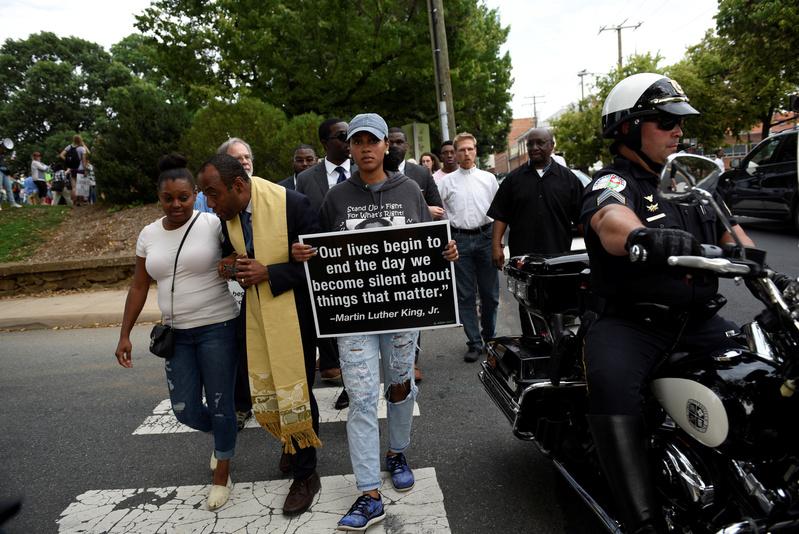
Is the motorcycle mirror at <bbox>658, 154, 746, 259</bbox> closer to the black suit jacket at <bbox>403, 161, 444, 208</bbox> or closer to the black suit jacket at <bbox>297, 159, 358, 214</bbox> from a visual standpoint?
the black suit jacket at <bbox>297, 159, 358, 214</bbox>

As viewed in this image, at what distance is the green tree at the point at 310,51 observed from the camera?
549 inches

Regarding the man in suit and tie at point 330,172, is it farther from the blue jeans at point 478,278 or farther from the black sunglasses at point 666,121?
the black sunglasses at point 666,121

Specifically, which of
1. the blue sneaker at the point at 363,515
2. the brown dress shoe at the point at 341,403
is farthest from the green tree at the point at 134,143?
the blue sneaker at the point at 363,515

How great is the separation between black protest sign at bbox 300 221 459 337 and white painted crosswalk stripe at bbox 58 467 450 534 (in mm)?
940

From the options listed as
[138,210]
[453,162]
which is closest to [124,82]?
[138,210]

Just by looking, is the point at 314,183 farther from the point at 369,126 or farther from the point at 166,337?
the point at 166,337

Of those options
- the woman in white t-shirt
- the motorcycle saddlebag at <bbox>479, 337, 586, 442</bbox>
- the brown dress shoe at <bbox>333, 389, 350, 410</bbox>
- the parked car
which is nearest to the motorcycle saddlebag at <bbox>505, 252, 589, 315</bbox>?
the motorcycle saddlebag at <bbox>479, 337, 586, 442</bbox>

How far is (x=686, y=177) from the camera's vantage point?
1.76m

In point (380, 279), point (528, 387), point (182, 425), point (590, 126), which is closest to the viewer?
point (528, 387)

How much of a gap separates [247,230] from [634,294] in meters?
1.92

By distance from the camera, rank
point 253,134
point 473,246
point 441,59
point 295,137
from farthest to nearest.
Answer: point 441,59 < point 295,137 < point 253,134 < point 473,246

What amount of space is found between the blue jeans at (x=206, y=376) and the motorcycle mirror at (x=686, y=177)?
2.35 meters

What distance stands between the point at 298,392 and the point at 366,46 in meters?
12.7

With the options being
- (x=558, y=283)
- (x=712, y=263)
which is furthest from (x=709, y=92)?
(x=712, y=263)
